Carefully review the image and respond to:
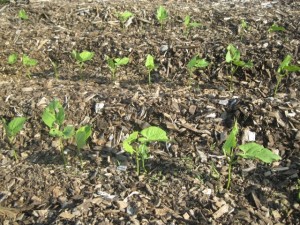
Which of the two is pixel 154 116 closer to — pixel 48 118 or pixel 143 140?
pixel 143 140

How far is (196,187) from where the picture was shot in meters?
2.56

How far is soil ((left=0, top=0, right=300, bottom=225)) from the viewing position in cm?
245

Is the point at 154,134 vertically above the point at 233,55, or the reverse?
the point at 233,55

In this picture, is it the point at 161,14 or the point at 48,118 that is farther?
the point at 161,14

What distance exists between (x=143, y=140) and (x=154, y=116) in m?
0.55

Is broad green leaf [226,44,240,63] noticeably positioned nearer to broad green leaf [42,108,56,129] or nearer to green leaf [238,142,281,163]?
green leaf [238,142,281,163]

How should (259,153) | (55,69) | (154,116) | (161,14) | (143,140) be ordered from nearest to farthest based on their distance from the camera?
(259,153) → (143,140) → (154,116) → (55,69) → (161,14)

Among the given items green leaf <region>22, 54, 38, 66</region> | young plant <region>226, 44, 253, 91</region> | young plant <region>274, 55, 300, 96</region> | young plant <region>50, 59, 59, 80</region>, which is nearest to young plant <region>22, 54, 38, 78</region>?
green leaf <region>22, 54, 38, 66</region>

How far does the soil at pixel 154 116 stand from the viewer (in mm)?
2449

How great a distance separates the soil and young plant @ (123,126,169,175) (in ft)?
0.25

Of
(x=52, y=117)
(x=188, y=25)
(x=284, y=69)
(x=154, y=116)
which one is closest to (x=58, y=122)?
(x=52, y=117)

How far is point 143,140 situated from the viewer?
255 cm

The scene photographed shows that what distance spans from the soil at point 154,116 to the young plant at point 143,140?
77 mm

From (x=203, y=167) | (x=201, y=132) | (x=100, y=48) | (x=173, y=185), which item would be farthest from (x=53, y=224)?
(x=100, y=48)
